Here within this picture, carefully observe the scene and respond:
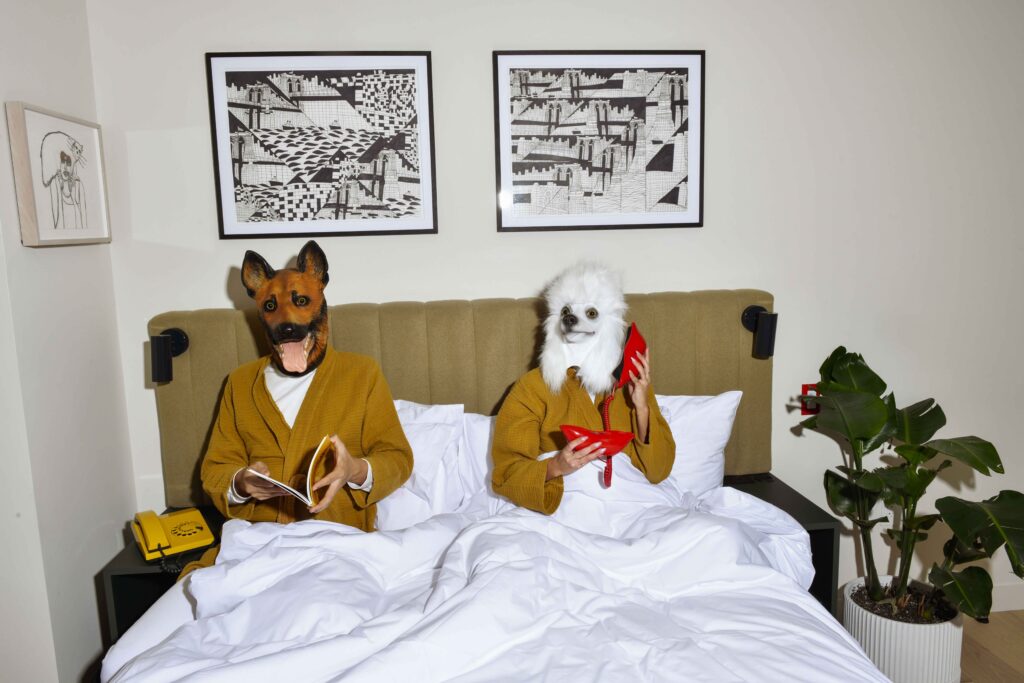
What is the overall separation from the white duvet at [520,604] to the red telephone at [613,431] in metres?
0.13

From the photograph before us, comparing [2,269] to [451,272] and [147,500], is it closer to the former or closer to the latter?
[147,500]

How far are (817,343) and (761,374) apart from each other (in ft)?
0.99

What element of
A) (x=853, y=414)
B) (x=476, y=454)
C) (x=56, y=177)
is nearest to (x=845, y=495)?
(x=853, y=414)

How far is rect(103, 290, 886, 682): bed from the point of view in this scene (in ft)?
4.70

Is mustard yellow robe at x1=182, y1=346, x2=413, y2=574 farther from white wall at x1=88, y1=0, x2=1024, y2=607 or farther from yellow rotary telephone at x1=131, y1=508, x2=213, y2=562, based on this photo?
white wall at x1=88, y1=0, x2=1024, y2=607

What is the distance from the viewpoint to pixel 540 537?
1.74 metres

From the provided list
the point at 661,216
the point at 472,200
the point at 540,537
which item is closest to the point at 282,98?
the point at 472,200

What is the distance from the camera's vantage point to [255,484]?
6.20 feet

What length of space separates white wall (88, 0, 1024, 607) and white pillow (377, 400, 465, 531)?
430 millimetres

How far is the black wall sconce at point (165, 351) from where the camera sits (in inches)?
86.7

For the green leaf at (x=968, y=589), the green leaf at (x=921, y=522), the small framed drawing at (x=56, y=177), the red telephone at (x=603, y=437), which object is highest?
the small framed drawing at (x=56, y=177)

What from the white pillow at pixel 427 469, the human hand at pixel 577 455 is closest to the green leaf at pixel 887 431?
the human hand at pixel 577 455

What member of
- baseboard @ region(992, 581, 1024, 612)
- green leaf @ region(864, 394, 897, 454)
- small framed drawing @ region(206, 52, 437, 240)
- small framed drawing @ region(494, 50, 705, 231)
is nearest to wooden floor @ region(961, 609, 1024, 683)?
baseboard @ region(992, 581, 1024, 612)

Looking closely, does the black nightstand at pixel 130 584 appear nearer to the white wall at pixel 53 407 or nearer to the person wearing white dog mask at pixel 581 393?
the white wall at pixel 53 407
